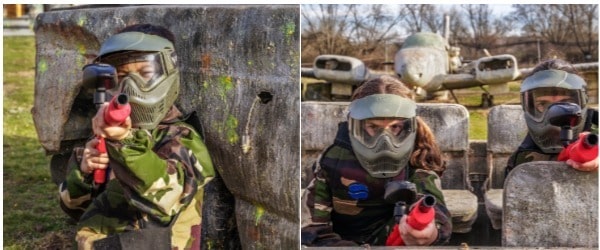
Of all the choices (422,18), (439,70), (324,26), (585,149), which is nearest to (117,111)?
(324,26)

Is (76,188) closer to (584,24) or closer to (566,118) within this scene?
(566,118)

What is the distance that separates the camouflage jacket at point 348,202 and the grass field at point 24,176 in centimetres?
142

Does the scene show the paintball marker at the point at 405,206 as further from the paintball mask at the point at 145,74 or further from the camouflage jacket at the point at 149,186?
the paintball mask at the point at 145,74

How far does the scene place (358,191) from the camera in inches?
126

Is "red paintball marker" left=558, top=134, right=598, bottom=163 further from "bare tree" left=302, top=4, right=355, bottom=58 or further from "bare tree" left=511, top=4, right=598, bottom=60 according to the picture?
"bare tree" left=302, top=4, right=355, bottom=58

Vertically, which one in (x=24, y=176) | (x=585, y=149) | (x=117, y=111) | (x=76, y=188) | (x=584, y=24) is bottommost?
(x=24, y=176)

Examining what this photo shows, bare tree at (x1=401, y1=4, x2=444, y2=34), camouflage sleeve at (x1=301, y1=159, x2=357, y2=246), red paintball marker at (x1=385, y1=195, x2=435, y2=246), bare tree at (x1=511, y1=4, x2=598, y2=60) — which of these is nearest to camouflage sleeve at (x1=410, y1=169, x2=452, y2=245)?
red paintball marker at (x1=385, y1=195, x2=435, y2=246)

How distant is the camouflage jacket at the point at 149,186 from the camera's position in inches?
110

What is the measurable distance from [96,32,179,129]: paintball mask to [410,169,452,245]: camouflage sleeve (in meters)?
0.87

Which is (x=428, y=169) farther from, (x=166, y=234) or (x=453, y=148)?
(x=166, y=234)

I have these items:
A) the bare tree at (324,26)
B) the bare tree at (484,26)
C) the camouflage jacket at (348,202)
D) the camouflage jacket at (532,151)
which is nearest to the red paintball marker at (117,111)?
the bare tree at (324,26)

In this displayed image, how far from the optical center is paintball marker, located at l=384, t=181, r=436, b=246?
298 centimetres

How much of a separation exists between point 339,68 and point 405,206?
628mm
